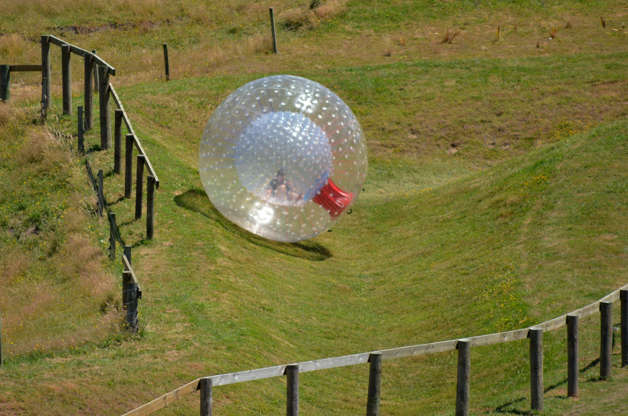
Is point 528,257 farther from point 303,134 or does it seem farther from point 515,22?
point 515,22

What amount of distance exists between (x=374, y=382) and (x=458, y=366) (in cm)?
106

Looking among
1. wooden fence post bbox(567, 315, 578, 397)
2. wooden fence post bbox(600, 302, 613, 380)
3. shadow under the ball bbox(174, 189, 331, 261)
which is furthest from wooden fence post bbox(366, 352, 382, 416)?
shadow under the ball bbox(174, 189, 331, 261)

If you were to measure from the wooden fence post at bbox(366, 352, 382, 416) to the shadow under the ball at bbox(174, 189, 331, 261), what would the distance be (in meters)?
10.4

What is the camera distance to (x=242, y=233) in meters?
20.6

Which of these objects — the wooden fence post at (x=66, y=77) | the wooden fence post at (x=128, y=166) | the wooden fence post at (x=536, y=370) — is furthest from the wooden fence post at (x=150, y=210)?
the wooden fence post at (x=536, y=370)

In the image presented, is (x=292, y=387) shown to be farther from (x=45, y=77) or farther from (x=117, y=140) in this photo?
(x=45, y=77)

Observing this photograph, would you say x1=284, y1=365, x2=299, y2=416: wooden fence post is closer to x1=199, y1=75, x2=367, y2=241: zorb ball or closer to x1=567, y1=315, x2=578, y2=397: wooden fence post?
x1=567, y1=315, x2=578, y2=397: wooden fence post

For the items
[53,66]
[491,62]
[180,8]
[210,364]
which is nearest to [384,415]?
[210,364]

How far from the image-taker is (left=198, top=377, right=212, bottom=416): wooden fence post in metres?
9.14

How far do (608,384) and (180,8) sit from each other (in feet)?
119

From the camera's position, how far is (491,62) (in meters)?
34.8

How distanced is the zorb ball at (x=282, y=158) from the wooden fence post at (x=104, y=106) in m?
3.68

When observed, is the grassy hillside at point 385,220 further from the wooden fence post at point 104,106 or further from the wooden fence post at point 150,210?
the wooden fence post at point 104,106

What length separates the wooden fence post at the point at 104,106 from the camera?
70.2 ft
